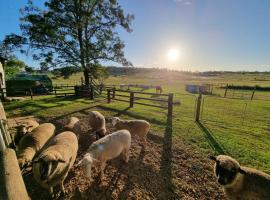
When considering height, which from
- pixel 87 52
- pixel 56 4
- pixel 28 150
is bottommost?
pixel 28 150

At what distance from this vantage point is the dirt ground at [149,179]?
3.18 meters

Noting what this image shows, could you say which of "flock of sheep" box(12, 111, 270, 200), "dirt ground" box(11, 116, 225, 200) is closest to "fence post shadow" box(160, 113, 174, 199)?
"dirt ground" box(11, 116, 225, 200)

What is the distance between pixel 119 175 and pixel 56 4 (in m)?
15.7

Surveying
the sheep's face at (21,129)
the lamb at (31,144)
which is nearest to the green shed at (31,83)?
the sheep's face at (21,129)

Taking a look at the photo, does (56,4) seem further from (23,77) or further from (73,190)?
(73,190)

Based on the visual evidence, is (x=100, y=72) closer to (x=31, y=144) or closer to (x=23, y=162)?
(x=31, y=144)

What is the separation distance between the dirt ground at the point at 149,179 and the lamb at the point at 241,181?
0.57 metres

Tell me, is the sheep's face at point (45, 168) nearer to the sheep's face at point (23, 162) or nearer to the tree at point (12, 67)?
the sheep's face at point (23, 162)

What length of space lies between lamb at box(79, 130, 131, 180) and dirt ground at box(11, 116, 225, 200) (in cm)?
32

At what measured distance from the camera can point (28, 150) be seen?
145 inches

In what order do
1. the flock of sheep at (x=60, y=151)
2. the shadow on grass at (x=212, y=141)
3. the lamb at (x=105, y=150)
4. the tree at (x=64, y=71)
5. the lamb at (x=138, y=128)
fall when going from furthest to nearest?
the tree at (x=64, y=71), the lamb at (x=138, y=128), the shadow on grass at (x=212, y=141), the lamb at (x=105, y=150), the flock of sheep at (x=60, y=151)

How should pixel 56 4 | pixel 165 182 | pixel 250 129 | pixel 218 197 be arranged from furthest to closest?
1. pixel 56 4
2. pixel 250 129
3. pixel 165 182
4. pixel 218 197

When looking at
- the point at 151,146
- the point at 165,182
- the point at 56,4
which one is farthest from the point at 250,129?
the point at 56,4

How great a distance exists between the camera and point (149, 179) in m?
3.60
